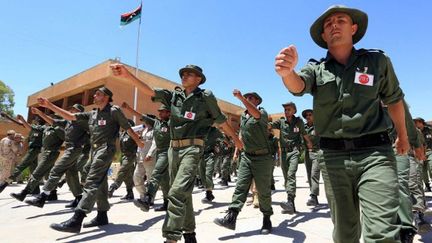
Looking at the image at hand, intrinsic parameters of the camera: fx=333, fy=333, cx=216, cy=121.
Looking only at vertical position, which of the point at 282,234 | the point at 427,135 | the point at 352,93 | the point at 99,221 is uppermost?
the point at 427,135

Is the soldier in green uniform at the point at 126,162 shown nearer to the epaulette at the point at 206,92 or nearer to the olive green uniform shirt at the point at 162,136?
the olive green uniform shirt at the point at 162,136

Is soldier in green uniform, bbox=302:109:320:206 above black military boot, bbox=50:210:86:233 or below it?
above

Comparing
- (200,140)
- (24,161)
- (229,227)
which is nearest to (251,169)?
(229,227)

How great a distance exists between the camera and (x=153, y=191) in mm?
6066

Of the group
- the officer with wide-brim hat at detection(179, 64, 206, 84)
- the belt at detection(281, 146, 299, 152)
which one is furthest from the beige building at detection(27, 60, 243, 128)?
the officer with wide-brim hat at detection(179, 64, 206, 84)

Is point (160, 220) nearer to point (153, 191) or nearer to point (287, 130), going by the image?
point (153, 191)

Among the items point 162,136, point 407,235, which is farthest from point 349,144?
point 162,136

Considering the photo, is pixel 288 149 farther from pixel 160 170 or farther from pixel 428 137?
pixel 428 137

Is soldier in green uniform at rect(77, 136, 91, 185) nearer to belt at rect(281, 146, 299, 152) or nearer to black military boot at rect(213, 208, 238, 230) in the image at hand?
black military boot at rect(213, 208, 238, 230)

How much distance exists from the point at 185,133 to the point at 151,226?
192 centimetres

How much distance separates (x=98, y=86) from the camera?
26891 mm

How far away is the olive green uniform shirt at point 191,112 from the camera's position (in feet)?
13.9

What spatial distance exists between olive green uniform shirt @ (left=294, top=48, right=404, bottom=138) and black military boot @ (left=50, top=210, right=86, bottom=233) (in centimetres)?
358

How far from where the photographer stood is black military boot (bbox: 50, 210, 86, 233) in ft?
14.7
